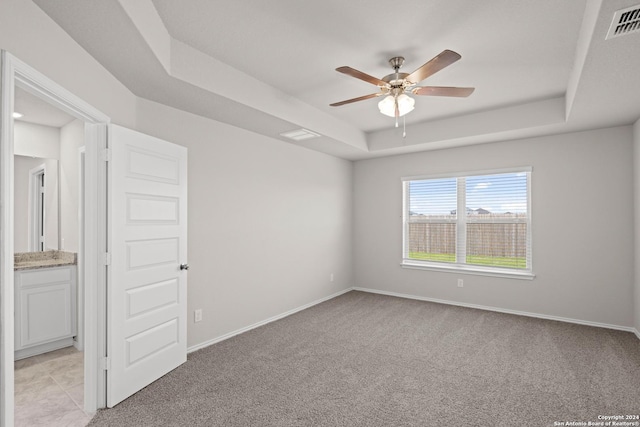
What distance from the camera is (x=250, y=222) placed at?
4.14 meters

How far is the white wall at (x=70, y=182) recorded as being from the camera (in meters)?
3.73

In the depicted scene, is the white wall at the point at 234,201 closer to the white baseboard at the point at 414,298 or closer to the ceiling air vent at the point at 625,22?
the white baseboard at the point at 414,298

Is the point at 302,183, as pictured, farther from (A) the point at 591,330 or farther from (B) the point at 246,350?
(A) the point at 591,330

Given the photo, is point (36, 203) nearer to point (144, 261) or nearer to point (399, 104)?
point (144, 261)

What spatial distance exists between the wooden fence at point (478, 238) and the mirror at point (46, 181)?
4.86 m

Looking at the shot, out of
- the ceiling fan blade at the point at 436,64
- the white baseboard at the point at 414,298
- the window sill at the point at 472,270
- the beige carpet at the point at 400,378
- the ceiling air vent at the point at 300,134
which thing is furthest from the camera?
the window sill at the point at 472,270

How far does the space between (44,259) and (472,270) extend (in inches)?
223

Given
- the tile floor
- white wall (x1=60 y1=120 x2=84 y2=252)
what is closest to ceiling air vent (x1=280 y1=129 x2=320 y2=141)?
white wall (x1=60 y1=120 x2=84 y2=252)

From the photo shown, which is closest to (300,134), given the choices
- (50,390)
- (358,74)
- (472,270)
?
(358,74)

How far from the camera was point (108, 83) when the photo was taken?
2.51 metres

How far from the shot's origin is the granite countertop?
348cm

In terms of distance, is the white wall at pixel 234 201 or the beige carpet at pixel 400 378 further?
the beige carpet at pixel 400 378

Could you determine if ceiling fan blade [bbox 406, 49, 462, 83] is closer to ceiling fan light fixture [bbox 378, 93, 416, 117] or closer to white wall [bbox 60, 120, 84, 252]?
ceiling fan light fixture [bbox 378, 93, 416, 117]

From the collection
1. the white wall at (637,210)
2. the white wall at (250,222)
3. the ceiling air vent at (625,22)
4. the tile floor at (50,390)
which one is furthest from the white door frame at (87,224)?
the white wall at (637,210)
